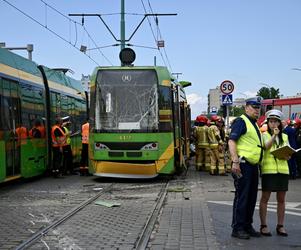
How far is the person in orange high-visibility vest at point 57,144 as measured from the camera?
16078 mm

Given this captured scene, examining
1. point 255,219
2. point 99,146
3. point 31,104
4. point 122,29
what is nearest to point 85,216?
point 255,219

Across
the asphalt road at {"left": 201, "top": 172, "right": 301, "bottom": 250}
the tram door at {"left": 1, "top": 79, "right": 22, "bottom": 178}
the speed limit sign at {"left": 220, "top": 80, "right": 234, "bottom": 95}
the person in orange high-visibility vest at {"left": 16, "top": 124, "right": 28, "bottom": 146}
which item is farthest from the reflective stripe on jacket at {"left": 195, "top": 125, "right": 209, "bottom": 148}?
the tram door at {"left": 1, "top": 79, "right": 22, "bottom": 178}

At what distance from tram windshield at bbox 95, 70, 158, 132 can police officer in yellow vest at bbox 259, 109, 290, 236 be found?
272 inches

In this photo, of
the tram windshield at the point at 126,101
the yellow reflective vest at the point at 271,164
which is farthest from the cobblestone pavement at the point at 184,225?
the tram windshield at the point at 126,101

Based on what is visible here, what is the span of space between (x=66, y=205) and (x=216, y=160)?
7.62 metres

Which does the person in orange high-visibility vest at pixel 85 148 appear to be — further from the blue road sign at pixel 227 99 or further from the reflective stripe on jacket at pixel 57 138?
the blue road sign at pixel 227 99

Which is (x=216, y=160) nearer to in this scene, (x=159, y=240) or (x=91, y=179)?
(x=91, y=179)

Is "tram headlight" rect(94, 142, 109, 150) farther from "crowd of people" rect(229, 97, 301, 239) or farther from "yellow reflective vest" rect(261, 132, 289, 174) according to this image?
"yellow reflective vest" rect(261, 132, 289, 174)

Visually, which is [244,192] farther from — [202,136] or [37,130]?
[202,136]

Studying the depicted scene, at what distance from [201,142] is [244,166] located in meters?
10.4

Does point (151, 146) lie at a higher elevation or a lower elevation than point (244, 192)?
higher

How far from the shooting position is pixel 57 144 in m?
16.2

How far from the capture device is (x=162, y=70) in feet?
48.5

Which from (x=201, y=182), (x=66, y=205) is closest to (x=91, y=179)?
(x=201, y=182)
